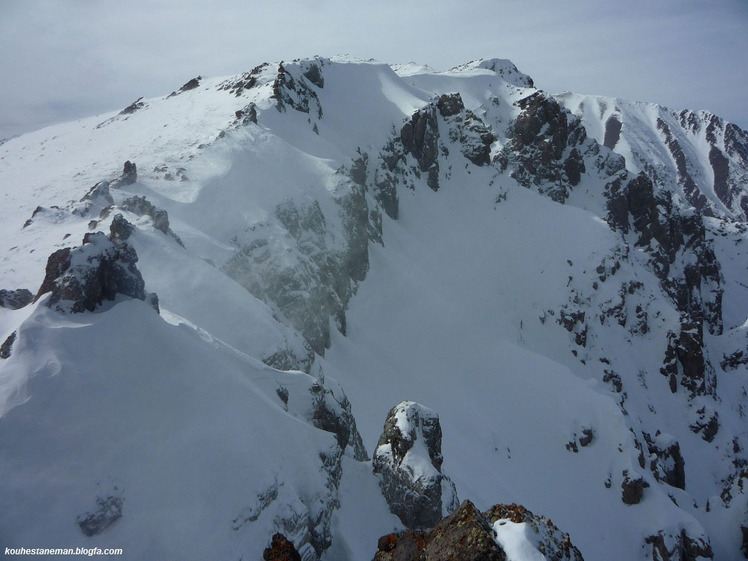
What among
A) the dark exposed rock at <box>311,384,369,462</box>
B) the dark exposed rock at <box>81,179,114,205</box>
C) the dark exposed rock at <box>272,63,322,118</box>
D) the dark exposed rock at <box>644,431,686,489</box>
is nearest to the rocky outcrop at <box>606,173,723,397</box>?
the dark exposed rock at <box>644,431,686,489</box>

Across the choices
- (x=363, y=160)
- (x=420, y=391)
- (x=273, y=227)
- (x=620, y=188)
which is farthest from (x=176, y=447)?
(x=620, y=188)

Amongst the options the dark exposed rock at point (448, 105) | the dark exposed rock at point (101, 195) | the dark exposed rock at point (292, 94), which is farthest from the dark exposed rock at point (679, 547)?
the dark exposed rock at point (448, 105)

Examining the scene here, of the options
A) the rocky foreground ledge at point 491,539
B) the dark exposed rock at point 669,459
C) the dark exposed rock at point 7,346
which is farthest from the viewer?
the dark exposed rock at point 669,459

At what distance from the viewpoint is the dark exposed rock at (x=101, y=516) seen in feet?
42.2

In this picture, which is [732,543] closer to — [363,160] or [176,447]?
[176,447]

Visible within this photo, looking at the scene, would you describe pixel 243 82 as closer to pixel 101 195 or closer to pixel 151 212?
pixel 101 195

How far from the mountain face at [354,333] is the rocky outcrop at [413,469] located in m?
0.12

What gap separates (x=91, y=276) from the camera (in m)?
18.2

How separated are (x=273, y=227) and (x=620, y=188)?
65.6 metres

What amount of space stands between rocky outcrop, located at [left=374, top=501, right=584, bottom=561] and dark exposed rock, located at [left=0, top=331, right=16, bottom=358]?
1523 centimetres

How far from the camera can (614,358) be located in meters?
56.8

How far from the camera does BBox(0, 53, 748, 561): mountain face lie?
1470 centimetres

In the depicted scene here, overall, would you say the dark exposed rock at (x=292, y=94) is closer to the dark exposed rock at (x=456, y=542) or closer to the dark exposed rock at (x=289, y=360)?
the dark exposed rock at (x=289, y=360)

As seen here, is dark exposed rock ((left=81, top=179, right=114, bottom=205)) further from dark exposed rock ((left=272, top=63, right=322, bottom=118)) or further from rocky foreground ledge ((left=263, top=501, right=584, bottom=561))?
rocky foreground ledge ((left=263, top=501, right=584, bottom=561))
